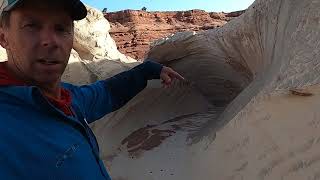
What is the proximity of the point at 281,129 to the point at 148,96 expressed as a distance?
3.72 feet

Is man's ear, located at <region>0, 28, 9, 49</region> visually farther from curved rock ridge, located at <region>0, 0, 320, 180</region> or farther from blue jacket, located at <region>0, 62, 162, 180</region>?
curved rock ridge, located at <region>0, 0, 320, 180</region>

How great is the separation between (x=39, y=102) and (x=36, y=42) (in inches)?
5.4

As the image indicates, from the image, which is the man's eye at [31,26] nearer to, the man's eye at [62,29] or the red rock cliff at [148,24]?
the man's eye at [62,29]

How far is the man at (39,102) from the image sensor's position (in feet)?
3.22

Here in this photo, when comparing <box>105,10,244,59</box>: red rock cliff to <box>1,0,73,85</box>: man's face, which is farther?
<box>105,10,244,59</box>: red rock cliff

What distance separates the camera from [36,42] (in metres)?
1.07

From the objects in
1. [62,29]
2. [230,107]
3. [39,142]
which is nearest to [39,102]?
[39,142]

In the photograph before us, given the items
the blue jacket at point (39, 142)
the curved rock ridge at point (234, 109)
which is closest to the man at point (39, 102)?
the blue jacket at point (39, 142)

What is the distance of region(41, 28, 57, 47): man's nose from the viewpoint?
1.07 m

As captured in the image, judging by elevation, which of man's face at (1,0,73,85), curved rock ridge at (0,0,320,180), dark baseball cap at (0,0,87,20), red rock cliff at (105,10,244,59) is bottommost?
red rock cliff at (105,10,244,59)

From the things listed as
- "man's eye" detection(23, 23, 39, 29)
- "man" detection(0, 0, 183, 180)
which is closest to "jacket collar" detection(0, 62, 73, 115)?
"man" detection(0, 0, 183, 180)

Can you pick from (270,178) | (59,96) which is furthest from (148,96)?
(59,96)

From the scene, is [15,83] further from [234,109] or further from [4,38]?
[234,109]

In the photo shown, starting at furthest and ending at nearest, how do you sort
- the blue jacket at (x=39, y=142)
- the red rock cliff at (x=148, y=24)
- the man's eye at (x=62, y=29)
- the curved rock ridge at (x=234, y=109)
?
1. the red rock cliff at (x=148, y=24)
2. the curved rock ridge at (x=234, y=109)
3. the man's eye at (x=62, y=29)
4. the blue jacket at (x=39, y=142)
